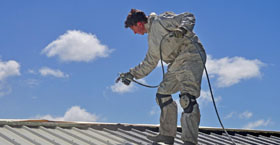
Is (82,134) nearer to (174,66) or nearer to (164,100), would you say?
(164,100)

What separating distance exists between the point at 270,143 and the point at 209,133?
913mm

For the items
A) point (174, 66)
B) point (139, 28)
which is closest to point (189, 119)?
point (174, 66)

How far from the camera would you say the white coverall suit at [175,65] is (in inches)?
157

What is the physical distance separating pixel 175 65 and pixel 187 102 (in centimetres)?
48

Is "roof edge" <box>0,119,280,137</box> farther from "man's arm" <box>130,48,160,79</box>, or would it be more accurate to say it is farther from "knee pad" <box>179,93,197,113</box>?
"knee pad" <box>179,93,197,113</box>

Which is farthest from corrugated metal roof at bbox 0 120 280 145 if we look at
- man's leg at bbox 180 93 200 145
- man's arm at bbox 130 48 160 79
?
man's arm at bbox 130 48 160 79

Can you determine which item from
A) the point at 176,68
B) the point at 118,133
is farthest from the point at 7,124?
the point at 176,68

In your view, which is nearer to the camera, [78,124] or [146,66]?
[146,66]

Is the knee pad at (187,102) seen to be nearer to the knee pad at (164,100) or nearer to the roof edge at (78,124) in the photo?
the knee pad at (164,100)

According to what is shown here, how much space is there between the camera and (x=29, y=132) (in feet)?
14.8

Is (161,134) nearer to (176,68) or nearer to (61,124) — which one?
(176,68)

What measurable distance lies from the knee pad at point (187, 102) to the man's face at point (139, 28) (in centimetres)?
101

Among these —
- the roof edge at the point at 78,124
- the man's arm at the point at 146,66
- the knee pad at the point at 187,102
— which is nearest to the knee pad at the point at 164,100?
the knee pad at the point at 187,102

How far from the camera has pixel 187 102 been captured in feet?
13.0
